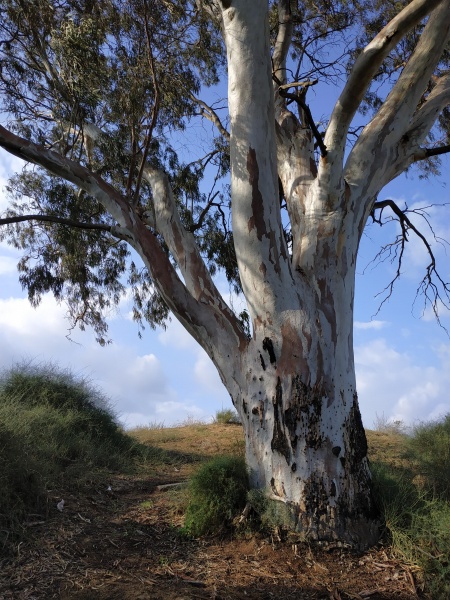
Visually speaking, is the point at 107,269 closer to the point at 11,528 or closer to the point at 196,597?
the point at 11,528

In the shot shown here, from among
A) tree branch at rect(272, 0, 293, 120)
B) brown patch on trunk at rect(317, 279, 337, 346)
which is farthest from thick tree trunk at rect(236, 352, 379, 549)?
tree branch at rect(272, 0, 293, 120)

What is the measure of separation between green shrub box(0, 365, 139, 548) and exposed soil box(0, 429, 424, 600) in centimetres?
29

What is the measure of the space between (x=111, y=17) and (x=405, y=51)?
4606 millimetres

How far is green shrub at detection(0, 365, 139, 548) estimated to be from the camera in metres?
5.55

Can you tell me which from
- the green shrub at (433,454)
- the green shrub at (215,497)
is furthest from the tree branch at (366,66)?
the green shrub at (433,454)

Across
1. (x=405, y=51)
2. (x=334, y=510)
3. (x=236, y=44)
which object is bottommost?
(x=334, y=510)

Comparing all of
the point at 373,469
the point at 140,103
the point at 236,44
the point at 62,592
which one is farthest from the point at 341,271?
the point at 140,103

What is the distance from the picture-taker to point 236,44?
18.2 feet

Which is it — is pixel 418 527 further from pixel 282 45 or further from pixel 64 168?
pixel 282 45

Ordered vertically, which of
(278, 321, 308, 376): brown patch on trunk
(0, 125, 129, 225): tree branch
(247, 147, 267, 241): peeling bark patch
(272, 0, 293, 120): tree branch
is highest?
(272, 0, 293, 120): tree branch

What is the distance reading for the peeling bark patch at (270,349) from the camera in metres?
5.31

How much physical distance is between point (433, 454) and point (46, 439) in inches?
193

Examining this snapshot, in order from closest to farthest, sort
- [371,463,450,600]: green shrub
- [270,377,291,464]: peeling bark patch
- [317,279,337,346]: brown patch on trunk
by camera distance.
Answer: [371,463,450,600]: green shrub
[270,377,291,464]: peeling bark patch
[317,279,337,346]: brown patch on trunk

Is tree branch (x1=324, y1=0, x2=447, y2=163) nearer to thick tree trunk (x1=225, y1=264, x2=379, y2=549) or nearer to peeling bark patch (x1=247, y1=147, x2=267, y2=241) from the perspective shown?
peeling bark patch (x1=247, y1=147, x2=267, y2=241)
